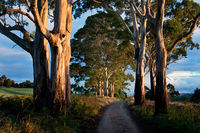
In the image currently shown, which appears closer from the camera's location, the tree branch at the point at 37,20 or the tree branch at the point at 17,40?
the tree branch at the point at 37,20

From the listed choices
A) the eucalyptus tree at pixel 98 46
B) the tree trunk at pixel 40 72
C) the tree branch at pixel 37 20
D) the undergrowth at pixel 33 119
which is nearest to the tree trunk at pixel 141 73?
the undergrowth at pixel 33 119

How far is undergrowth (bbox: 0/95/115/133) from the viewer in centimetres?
500

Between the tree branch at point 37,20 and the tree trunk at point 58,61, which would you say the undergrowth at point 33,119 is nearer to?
the tree trunk at point 58,61

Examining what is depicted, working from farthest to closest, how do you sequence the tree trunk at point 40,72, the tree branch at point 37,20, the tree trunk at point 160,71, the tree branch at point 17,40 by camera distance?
1. the tree branch at point 17,40
2. the tree trunk at point 40,72
3. the tree trunk at point 160,71
4. the tree branch at point 37,20

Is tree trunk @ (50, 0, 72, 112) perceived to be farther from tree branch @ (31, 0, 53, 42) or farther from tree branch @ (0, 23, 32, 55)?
tree branch @ (0, 23, 32, 55)

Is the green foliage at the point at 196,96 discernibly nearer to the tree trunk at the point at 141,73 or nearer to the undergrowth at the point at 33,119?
the tree trunk at the point at 141,73

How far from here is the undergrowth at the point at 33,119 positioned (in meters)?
5.00

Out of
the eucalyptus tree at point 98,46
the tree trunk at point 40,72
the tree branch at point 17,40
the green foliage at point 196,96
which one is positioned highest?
the eucalyptus tree at point 98,46

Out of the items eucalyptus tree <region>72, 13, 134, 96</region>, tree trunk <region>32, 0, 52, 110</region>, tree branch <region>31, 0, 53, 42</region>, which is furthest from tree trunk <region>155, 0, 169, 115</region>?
eucalyptus tree <region>72, 13, 134, 96</region>

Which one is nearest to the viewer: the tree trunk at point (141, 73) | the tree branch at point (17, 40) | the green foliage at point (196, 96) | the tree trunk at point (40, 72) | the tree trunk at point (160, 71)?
the tree trunk at point (160, 71)

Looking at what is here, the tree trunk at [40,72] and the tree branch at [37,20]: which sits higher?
the tree branch at [37,20]

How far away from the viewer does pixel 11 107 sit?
30.5ft

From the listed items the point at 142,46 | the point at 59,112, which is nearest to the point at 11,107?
the point at 59,112

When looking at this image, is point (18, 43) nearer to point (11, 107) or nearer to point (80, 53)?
point (11, 107)
